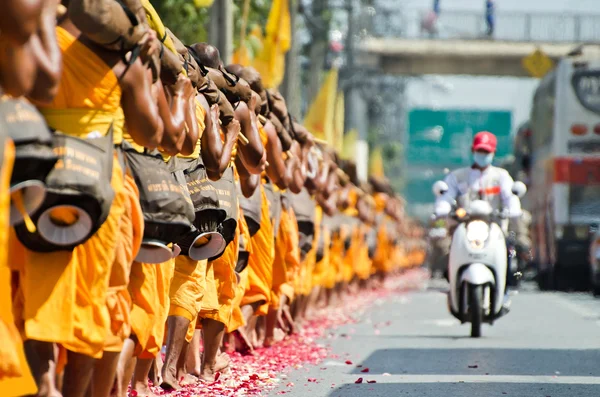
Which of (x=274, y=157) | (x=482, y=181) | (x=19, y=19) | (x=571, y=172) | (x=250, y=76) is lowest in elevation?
(x=482, y=181)

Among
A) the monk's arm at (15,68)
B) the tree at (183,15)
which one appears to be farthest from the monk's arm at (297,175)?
the monk's arm at (15,68)

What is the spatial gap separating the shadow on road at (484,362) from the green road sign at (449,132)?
159 feet

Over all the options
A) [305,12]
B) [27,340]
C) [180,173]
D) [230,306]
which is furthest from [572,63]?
[27,340]

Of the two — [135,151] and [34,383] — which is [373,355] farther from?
[34,383]

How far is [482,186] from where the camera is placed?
14.2 meters

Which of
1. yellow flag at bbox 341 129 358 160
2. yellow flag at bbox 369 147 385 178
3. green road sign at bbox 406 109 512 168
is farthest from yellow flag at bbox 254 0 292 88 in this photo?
green road sign at bbox 406 109 512 168

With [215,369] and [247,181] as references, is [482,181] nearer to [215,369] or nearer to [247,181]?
[247,181]

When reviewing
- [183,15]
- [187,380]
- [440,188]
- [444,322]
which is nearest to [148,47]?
[187,380]

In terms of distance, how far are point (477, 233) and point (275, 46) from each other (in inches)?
356

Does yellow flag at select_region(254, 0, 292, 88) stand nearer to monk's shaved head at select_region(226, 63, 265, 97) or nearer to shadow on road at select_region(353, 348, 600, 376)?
Answer: shadow on road at select_region(353, 348, 600, 376)

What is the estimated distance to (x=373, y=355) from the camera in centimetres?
1195

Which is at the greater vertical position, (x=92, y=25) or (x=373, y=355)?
(x=92, y=25)

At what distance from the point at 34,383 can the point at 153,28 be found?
87.1 inches

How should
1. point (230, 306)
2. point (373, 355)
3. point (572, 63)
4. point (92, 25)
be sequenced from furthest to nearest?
point (572, 63)
point (373, 355)
point (230, 306)
point (92, 25)
